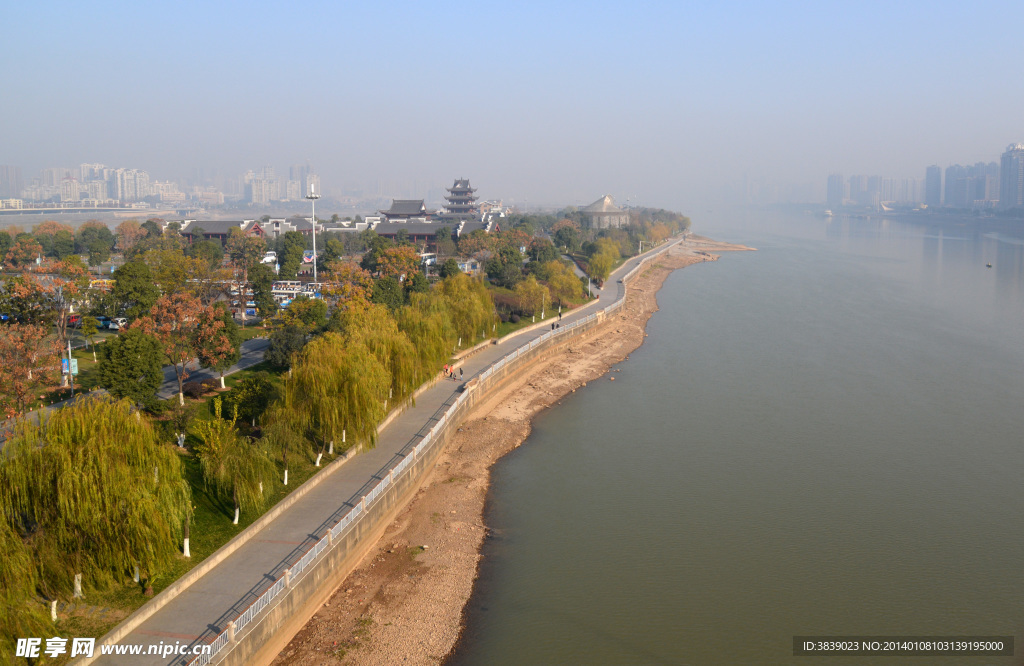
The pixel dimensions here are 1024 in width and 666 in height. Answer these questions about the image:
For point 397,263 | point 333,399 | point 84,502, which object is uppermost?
point 397,263

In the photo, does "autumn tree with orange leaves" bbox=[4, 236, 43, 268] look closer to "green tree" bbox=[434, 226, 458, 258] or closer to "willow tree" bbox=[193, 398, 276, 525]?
"green tree" bbox=[434, 226, 458, 258]

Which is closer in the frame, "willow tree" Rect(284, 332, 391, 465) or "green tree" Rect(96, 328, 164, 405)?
"willow tree" Rect(284, 332, 391, 465)

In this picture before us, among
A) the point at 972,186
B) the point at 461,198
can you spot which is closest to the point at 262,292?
the point at 461,198

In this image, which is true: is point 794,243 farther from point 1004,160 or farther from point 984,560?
point 1004,160

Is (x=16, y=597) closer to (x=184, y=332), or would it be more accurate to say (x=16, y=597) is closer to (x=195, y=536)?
(x=195, y=536)

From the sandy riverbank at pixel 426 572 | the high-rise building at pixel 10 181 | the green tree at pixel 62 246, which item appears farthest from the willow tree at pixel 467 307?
the high-rise building at pixel 10 181

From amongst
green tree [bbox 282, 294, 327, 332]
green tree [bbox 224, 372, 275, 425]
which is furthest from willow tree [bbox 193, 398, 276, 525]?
green tree [bbox 282, 294, 327, 332]
